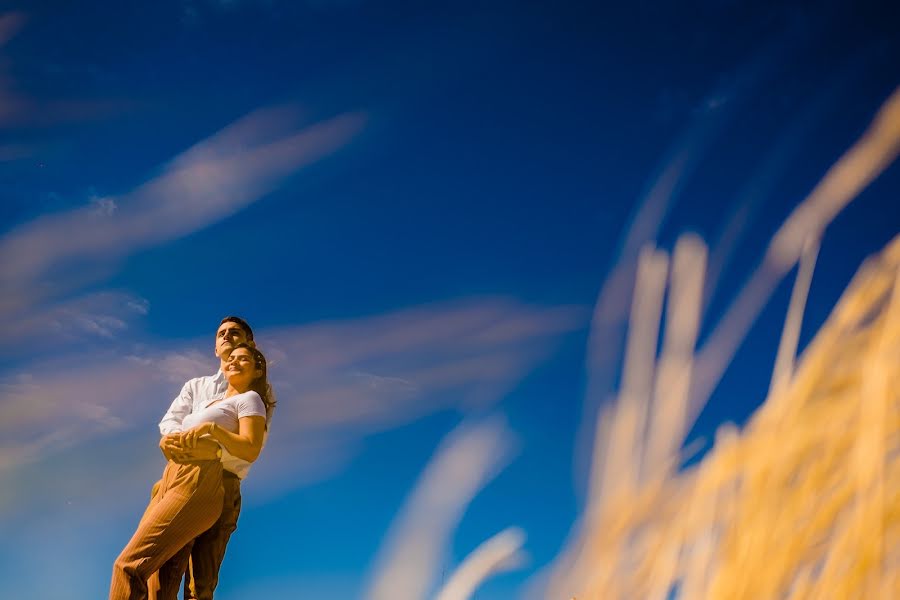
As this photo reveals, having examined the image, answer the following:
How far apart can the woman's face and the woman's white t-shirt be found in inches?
6.1

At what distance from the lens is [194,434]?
2838 mm

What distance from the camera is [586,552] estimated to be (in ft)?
1.96

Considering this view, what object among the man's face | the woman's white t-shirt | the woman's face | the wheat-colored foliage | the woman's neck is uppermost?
the man's face

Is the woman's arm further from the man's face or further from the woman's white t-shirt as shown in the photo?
the man's face

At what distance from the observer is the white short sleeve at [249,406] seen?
2.96 metres

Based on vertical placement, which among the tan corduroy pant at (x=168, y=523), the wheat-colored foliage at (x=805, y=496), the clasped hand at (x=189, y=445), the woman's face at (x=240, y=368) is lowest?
the wheat-colored foliage at (x=805, y=496)

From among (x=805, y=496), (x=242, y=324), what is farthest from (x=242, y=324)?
(x=805, y=496)

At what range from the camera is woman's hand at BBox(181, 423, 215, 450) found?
9.31ft

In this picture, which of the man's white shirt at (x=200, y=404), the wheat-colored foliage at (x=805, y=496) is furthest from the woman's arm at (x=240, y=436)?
the wheat-colored foliage at (x=805, y=496)

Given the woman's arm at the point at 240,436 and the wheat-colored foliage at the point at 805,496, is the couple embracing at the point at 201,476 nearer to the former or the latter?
the woman's arm at the point at 240,436

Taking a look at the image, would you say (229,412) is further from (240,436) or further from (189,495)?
(189,495)

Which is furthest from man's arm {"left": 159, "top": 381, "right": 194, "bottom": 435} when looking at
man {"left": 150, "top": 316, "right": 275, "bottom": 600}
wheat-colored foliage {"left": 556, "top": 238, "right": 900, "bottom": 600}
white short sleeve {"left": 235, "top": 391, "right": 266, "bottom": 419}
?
wheat-colored foliage {"left": 556, "top": 238, "right": 900, "bottom": 600}

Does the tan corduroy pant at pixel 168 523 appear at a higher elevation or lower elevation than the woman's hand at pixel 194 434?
lower

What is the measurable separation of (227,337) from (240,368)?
167 mm
